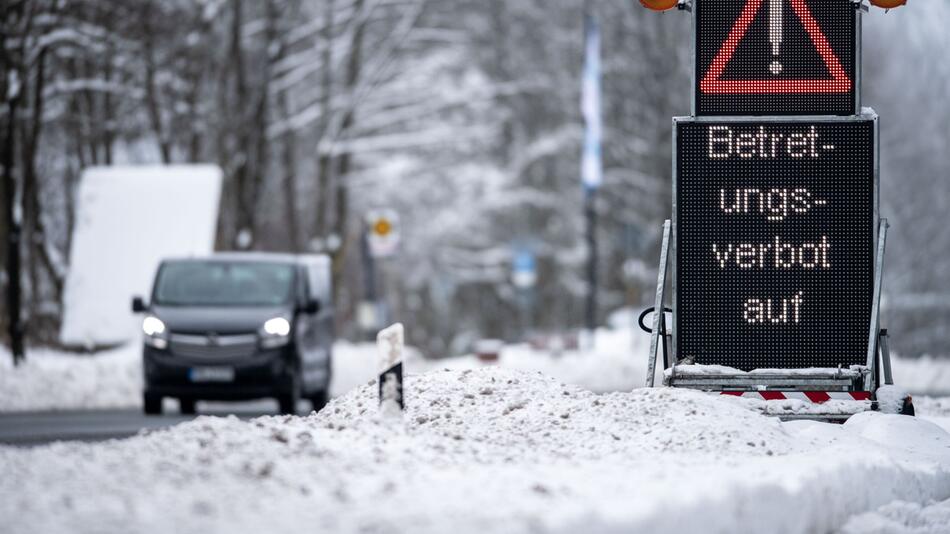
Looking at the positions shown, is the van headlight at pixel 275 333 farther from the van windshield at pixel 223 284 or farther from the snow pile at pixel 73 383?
the snow pile at pixel 73 383

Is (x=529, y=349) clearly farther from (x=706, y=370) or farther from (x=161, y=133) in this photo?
(x=706, y=370)

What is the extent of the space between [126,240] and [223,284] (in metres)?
7.22

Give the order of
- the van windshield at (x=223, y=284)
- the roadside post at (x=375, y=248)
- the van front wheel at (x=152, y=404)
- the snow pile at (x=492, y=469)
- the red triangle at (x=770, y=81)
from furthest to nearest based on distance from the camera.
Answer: the roadside post at (x=375, y=248) < the van windshield at (x=223, y=284) < the van front wheel at (x=152, y=404) < the red triangle at (x=770, y=81) < the snow pile at (x=492, y=469)

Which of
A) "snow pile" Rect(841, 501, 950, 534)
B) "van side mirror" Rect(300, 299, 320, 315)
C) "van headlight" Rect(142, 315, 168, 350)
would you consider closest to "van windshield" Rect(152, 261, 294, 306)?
"van side mirror" Rect(300, 299, 320, 315)

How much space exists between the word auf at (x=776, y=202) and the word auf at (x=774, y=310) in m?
0.58

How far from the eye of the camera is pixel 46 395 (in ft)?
85.3

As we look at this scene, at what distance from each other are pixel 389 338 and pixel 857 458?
268cm

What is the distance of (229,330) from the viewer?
2212 cm

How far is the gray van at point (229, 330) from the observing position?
22000mm

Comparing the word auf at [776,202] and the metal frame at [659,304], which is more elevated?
the word auf at [776,202]

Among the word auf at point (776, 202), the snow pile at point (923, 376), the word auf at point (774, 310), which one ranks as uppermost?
the word auf at point (776, 202)


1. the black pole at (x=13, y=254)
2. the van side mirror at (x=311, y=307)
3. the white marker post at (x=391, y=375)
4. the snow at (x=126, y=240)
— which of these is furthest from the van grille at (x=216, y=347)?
the white marker post at (x=391, y=375)

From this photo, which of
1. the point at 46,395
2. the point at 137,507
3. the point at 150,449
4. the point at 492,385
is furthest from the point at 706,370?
the point at 46,395

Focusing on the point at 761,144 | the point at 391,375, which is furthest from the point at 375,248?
the point at 391,375
